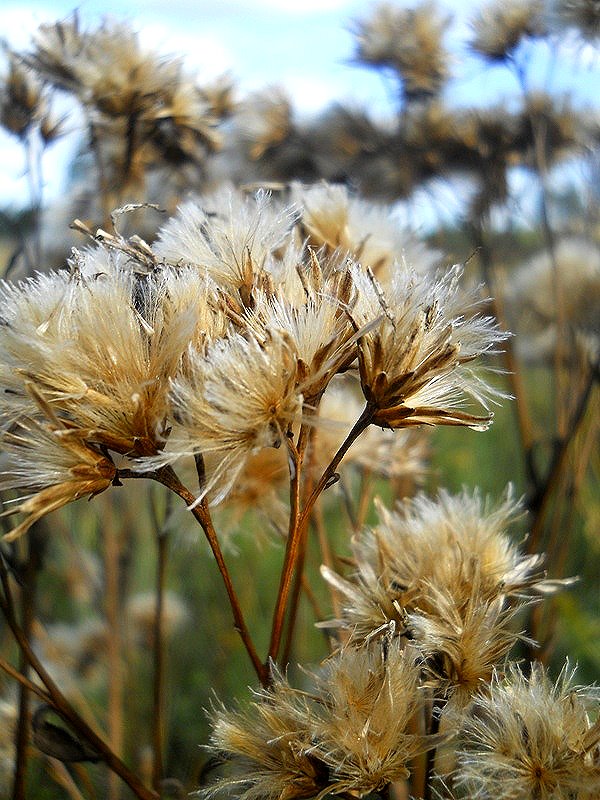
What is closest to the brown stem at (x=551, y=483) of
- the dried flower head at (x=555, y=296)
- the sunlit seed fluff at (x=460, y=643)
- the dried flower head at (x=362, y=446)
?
the dried flower head at (x=362, y=446)

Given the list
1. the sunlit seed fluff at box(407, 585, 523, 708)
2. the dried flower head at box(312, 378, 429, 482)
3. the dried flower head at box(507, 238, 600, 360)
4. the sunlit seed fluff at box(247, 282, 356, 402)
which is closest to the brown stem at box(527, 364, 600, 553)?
the dried flower head at box(312, 378, 429, 482)

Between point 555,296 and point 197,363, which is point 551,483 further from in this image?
point 197,363

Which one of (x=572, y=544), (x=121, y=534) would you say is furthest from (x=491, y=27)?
(x=572, y=544)

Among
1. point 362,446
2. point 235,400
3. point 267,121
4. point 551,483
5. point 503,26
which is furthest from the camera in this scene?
point 267,121

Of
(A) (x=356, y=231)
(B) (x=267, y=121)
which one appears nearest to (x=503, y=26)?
(B) (x=267, y=121)

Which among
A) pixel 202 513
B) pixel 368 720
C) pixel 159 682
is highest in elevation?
pixel 202 513

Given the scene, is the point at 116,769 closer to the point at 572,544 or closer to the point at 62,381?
the point at 62,381
